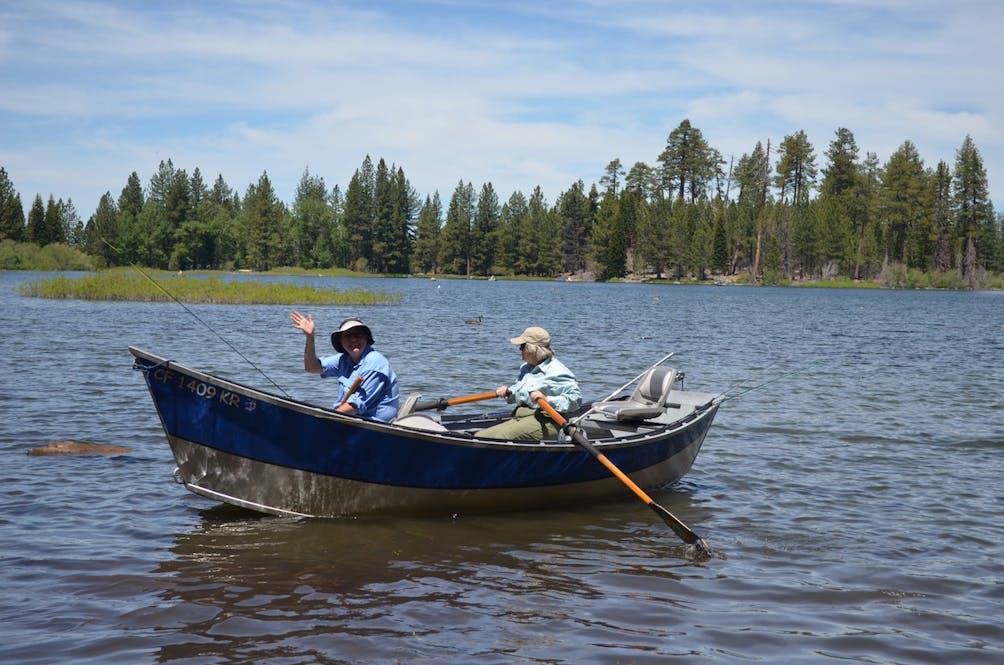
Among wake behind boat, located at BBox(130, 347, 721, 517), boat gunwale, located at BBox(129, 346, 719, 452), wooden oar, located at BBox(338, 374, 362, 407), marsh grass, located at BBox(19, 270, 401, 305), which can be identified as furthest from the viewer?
marsh grass, located at BBox(19, 270, 401, 305)

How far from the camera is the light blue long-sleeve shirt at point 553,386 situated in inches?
388

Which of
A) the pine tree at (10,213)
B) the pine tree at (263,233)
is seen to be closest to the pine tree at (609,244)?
the pine tree at (263,233)

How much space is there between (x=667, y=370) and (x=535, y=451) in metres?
3.27

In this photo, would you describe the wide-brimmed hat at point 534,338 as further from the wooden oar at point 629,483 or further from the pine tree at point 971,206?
the pine tree at point 971,206

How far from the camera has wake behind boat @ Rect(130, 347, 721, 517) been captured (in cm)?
852

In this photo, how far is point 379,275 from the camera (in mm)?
131125

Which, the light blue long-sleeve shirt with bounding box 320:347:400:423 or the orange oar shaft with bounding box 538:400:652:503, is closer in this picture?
the light blue long-sleeve shirt with bounding box 320:347:400:423

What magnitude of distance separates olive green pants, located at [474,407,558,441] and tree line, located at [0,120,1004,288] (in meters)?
95.1

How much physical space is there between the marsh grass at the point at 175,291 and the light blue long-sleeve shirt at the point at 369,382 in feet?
116

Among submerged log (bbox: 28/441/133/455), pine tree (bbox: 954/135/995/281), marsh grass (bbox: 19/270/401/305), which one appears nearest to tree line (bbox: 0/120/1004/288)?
pine tree (bbox: 954/135/995/281)

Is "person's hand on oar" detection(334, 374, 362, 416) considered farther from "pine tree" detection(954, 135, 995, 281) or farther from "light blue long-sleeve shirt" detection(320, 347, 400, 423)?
"pine tree" detection(954, 135, 995, 281)

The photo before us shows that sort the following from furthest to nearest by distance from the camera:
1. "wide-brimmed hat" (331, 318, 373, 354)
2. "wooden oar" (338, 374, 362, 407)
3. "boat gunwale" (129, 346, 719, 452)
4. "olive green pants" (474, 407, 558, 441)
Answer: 1. "olive green pants" (474, 407, 558, 441)
2. "wide-brimmed hat" (331, 318, 373, 354)
3. "wooden oar" (338, 374, 362, 407)
4. "boat gunwale" (129, 346, 719, 452)

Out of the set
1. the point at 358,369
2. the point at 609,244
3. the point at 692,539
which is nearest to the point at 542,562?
the point at 692,539

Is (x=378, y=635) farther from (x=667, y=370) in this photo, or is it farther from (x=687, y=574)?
(x=667, y=370)
